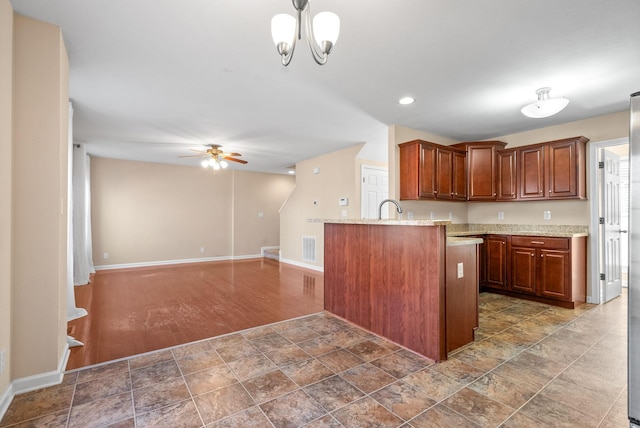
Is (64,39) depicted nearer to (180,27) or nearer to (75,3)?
(75,3)

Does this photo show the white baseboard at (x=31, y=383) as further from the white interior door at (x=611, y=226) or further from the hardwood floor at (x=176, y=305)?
the white interior door at (x=611, y=226)

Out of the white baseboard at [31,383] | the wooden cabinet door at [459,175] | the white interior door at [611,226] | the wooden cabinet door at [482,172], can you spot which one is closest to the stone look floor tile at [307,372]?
the white baseboard at [31,383]

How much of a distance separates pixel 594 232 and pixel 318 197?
4.40m

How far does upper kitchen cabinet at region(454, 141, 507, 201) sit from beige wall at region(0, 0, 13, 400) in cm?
495

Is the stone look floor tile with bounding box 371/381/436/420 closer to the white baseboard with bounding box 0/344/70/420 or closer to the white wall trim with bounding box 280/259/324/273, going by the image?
the white baseboard with bounding box 0/344/70/420

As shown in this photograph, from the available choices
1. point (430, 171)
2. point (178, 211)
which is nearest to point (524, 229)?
point (430, 171)

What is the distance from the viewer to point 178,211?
23.4ft

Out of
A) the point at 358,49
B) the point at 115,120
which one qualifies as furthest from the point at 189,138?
the point at 358,49

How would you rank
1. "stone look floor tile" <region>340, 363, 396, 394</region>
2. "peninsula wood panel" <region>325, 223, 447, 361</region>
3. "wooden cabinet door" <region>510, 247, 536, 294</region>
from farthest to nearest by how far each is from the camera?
1. "wooden cabinet door" <region>510, 247, 536, 294</region>
2. "peninsula wood panel" <region>325, 223, 447, 361</region>
3. "stone look floor tile" <region>340, 363, 396, 394</region>

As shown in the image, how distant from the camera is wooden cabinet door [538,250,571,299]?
11.7 ft

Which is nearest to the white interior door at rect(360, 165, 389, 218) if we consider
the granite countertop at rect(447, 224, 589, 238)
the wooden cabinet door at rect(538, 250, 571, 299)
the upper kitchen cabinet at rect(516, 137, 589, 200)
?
the granite countertop at rect(447, 224, 589, 238)

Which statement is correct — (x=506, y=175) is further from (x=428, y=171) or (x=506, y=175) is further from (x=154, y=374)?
(x=154, y=374)

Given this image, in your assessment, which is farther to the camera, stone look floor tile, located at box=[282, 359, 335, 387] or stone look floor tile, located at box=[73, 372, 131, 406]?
stone look floor tile, located at box=[282, 359, 335, 387]

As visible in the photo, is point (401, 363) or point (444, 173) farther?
point (444, 173)
